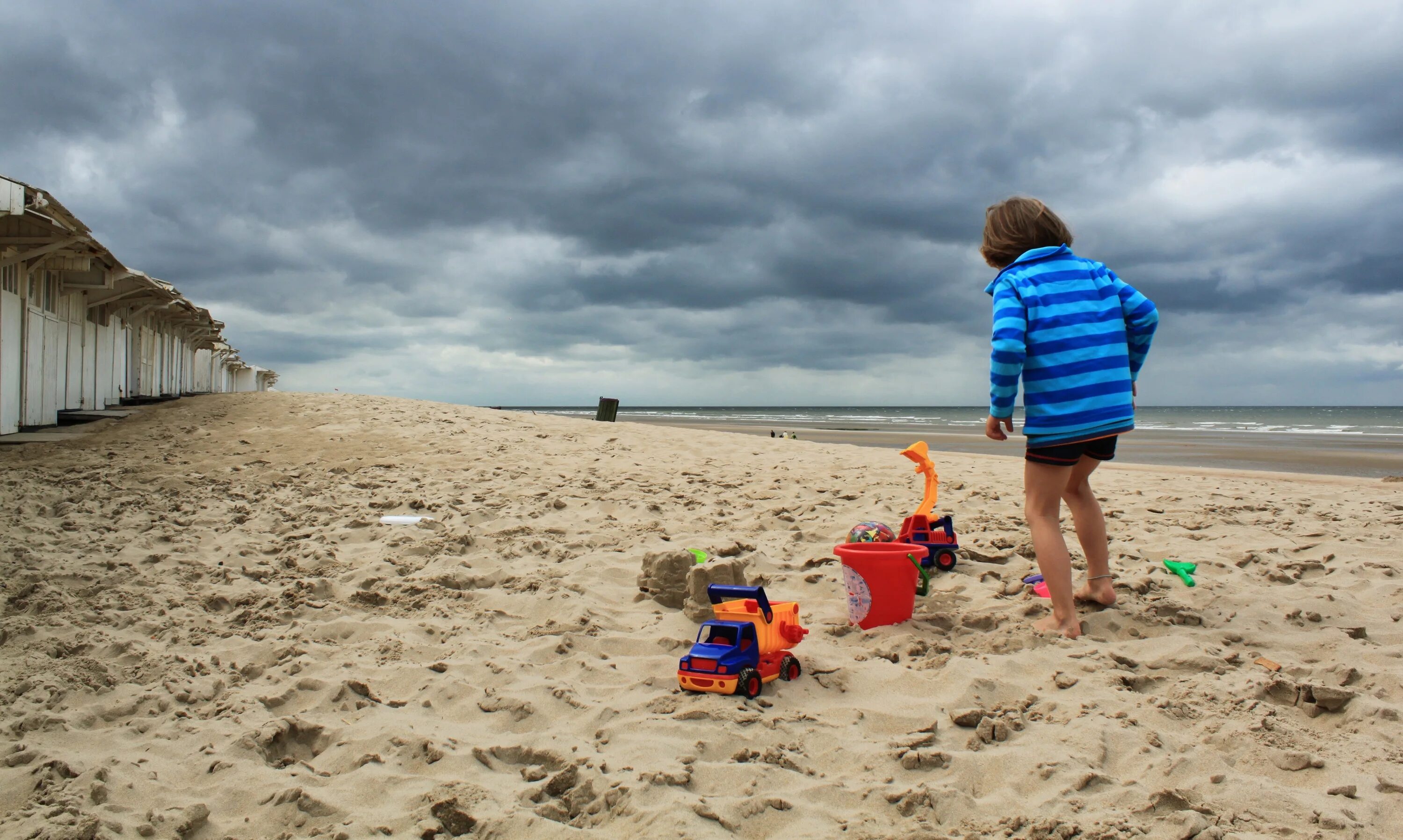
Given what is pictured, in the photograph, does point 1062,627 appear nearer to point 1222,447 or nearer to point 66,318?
point 66,318

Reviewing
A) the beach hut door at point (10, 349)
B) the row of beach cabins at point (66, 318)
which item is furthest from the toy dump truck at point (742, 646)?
the beach hut door at point (10, 349)

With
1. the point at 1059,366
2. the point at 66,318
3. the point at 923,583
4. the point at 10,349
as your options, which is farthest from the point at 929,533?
the point at 66,318

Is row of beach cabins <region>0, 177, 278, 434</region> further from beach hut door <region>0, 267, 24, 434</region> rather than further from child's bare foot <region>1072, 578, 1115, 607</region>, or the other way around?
child's bare foot <region>1072, 578, 1115, 607</region>

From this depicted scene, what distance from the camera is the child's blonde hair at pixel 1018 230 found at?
3.51m

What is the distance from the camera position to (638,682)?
9.66 ft

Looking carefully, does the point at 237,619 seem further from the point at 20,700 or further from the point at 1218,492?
the point at 1218,492

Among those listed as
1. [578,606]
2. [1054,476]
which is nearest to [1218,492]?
[1054,476]

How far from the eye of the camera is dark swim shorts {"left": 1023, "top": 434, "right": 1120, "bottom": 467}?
10.8 ft

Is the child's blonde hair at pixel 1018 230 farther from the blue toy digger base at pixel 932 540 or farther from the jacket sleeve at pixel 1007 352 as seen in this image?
the blue toy digger base at pixel 932 540

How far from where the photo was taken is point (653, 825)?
199 cm

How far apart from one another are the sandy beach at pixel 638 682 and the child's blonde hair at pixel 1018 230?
1.68 m

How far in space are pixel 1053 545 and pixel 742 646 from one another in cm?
147

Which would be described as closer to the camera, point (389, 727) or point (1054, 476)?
point (389, 727)

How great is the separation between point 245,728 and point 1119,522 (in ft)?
17.7
